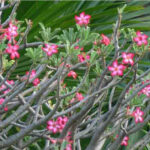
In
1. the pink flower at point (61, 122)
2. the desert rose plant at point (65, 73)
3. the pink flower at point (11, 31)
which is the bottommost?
the pink flower at point (61, 122)

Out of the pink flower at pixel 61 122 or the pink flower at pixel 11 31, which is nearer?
the pink flower at pixel 11 31

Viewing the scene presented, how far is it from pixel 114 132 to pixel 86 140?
Result: 3.03ft

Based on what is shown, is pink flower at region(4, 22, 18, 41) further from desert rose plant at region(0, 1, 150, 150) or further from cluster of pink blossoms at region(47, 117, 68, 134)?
cluster of pink blossoms at region(47, 117, 68, 134)

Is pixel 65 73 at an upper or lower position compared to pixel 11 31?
lower

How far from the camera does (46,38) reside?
1.89 m

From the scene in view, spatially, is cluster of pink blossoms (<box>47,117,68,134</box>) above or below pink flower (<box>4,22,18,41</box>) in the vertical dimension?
below

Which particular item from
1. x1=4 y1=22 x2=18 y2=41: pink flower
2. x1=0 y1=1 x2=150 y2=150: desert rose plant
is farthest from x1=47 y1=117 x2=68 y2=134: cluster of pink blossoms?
x1=4 y1=22 x2=18 y2=41: pink flower

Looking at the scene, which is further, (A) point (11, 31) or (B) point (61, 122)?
(B) point (61, 122)

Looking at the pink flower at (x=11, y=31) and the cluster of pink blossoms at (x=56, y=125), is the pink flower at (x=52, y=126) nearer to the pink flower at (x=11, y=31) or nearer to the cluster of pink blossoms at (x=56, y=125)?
the cluster of pink blossoms at (x=56, y=125)

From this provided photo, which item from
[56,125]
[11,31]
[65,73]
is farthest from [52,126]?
[11,31]

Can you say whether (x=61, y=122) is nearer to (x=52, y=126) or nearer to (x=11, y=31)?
(x=52, y=126)

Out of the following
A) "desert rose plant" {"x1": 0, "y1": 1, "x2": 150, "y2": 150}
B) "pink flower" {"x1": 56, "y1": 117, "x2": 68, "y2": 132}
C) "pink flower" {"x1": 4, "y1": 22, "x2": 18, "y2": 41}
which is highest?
"pink flower" {"x1": 4, "y1": 22, "x2": 18, "y2": 41}

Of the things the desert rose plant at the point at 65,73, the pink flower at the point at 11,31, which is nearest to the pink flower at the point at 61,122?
the desert rose plant at the point at 65,73

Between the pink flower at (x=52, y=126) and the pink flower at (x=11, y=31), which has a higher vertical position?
the pink flower at (x=11, y=31)
